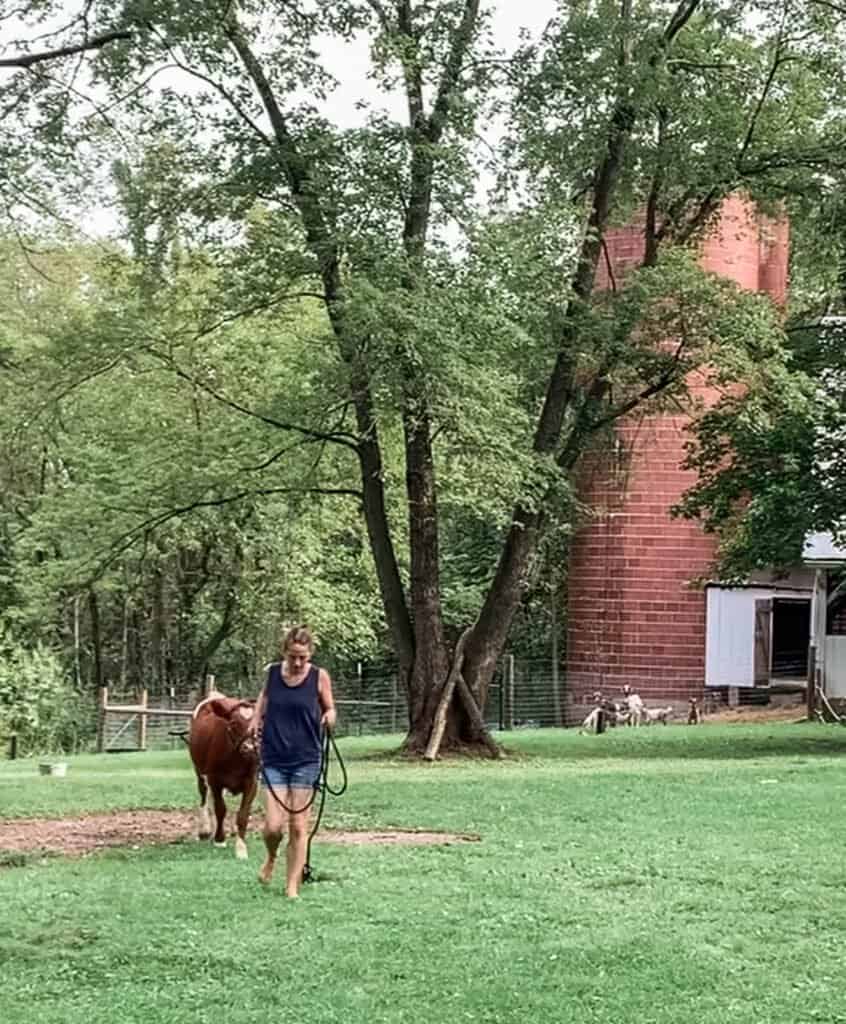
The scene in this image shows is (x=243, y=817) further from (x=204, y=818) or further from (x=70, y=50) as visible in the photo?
(x=70, y=50)

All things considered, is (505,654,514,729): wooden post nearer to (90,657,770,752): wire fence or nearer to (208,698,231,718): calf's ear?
(90,657,770,752): wire fence

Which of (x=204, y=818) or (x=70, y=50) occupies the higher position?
(x=70, y=50)

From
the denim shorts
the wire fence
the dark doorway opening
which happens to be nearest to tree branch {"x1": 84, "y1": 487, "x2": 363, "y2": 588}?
the wire fence

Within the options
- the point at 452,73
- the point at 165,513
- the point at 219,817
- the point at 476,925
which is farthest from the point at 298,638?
the point at 165,513

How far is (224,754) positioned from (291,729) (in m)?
2.10

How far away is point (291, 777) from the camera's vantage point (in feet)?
28.7

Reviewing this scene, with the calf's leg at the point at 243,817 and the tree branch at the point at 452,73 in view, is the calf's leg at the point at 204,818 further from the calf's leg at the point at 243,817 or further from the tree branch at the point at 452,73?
the tree branch at the point at 452,73

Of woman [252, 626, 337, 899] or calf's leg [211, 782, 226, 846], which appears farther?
calf's leg [211, 782, 226, 846]

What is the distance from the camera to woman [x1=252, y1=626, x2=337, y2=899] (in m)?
8.69

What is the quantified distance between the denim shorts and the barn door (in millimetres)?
24468

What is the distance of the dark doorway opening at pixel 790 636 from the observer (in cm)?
3475

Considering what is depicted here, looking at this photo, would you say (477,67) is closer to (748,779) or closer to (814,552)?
(748,779)

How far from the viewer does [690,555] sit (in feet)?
104

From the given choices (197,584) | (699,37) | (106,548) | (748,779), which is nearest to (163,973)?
(748,779)
